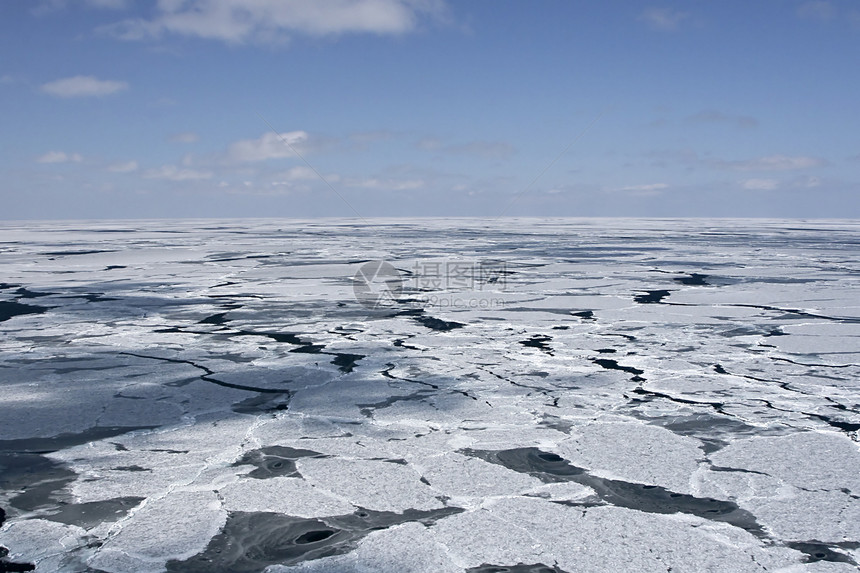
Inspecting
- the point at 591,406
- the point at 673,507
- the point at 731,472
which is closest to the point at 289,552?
the point at 673,507

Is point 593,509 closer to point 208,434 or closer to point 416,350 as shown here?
point 208,434

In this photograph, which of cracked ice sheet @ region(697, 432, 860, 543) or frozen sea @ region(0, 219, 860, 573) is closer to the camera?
frozen sea @ region(0, 219, 860, 573)

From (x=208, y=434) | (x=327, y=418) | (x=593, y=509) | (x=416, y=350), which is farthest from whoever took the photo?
(x=416, y=350)

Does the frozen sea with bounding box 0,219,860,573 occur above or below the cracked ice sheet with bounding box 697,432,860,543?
above

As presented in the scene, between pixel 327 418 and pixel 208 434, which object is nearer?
pixel 208 434

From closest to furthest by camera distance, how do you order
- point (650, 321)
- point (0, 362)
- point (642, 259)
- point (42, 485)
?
point (42, 485)
point (0, 362)
point (650, 321)
point (642, 259)

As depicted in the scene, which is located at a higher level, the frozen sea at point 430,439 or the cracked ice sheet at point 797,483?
the frozen sea at point 430,439

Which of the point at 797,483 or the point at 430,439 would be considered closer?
the point at 797,483
